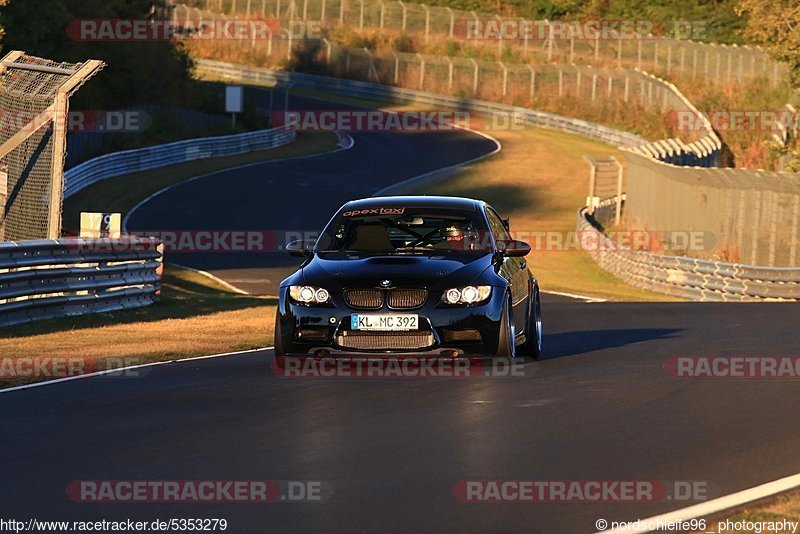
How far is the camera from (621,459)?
8.30 m

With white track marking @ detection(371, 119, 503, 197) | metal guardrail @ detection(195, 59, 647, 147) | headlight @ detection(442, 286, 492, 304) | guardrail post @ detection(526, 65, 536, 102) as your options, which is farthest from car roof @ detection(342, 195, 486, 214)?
guardrail post @ detection(526, 65, 536, 102)

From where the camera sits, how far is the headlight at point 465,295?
40.1 feet

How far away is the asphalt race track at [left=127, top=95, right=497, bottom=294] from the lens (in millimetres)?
37781

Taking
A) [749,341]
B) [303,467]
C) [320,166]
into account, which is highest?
[303,467]

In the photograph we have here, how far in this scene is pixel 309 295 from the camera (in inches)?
487

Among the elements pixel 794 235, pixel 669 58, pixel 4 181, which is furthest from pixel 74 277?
pixel 669 58

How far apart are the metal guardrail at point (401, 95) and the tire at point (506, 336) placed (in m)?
57.0

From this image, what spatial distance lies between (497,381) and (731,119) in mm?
55743

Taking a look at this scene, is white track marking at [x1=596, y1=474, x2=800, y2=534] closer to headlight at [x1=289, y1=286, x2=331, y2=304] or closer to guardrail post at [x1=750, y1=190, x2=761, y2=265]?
headlight at [x1=289, y1=286, x2=331, y2=304]

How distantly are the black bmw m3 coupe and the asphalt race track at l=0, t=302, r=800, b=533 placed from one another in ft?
1.06

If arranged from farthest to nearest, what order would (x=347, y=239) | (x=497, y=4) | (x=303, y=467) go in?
(x=497, y=4) → (x=347, y=239) → (x=303, y=467)

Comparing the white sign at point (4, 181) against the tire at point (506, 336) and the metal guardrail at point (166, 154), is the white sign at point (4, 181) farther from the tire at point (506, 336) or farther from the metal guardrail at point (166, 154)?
the metal guardrail at point (166, 154)

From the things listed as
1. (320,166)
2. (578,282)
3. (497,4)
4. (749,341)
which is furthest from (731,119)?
(749,341)

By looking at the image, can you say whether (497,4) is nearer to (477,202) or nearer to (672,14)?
(672,14)
